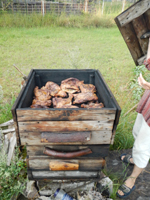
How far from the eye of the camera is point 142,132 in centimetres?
174

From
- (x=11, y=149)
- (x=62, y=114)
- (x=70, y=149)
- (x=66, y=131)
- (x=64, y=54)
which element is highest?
(x=62, y=114)

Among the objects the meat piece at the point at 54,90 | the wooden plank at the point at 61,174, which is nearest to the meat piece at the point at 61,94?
the meat piece at the point at 54,90

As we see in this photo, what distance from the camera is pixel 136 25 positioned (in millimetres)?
1837

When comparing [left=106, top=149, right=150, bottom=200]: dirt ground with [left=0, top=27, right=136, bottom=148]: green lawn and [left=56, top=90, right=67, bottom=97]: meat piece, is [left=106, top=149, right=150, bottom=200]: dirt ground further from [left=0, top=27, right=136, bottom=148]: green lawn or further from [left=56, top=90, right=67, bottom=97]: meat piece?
[left=56, top=90, right=67, bottom=97]: meat piece

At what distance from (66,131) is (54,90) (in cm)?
87

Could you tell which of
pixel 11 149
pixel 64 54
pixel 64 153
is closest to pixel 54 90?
pixel 64 153

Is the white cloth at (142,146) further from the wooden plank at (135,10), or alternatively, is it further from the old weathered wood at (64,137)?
the wooden plank at (135,10)

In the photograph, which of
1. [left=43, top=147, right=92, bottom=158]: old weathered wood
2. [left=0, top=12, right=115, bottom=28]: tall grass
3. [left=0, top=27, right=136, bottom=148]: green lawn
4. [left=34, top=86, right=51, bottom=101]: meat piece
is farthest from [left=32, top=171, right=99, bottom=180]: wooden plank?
[left=0, top=12, right=115, bottom=28]: tall grass

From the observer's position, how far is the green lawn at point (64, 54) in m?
4.34

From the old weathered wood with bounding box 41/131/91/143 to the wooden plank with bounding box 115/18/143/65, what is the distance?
1292 mm

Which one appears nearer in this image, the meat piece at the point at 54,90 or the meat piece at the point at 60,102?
the meat piece at the point at 60,102

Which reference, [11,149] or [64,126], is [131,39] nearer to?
[64,126]

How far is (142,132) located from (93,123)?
2.24 ft

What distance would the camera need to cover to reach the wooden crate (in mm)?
1545
